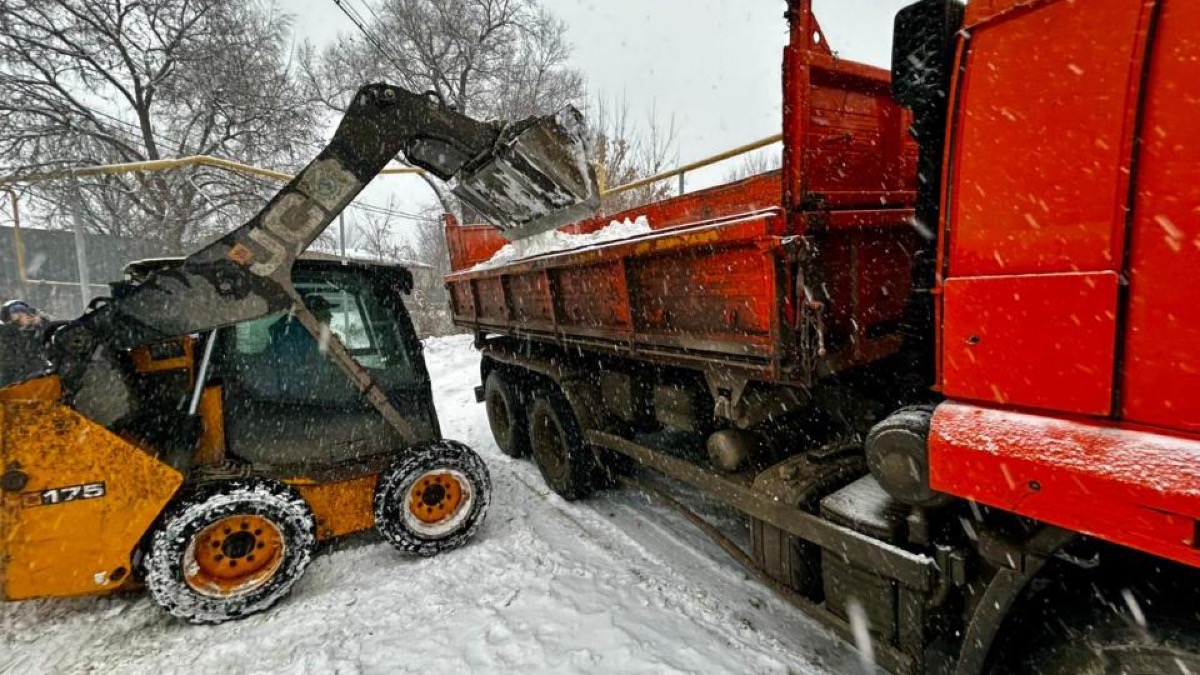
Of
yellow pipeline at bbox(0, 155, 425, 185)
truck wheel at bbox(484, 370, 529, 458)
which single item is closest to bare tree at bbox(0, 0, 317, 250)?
yellow pipeline at bbox(0, 155, 425, 185)

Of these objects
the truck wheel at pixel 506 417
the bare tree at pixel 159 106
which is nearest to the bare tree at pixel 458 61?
the bare tree at pixel 159 106

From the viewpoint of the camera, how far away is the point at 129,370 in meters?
3.10

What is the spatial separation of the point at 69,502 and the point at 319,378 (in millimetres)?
1333

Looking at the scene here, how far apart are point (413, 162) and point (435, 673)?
289cm

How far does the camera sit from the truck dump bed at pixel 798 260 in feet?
7.22

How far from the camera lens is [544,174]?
3627 mm

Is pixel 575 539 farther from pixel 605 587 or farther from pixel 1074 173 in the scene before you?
pixel 1074 173

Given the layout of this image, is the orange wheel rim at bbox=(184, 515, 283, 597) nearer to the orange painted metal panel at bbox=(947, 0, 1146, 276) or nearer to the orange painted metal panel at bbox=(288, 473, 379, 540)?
the orange painted metal panel at bbox=(288, 473, 379, 540)

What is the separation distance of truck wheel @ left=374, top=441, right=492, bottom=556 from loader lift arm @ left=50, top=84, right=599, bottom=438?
0.29m

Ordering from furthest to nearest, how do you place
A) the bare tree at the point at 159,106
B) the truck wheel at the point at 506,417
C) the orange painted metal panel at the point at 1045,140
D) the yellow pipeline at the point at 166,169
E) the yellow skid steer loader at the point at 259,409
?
1. the bare tree at the point at 159,106
2. the yellow pipeline at the point at 166,169
3. the truck wheel at the point at 506,417
4. the yellow skid steer loader at the point at 259,409
5. the orange painted metal panel at the point at 1045,140

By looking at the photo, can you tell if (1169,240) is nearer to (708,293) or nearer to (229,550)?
(708,293)

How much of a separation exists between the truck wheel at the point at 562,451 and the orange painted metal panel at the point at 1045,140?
315 centimetres

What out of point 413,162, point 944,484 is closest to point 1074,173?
point 944,484

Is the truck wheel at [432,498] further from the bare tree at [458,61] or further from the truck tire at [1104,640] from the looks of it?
the bare tree at [458,61]
